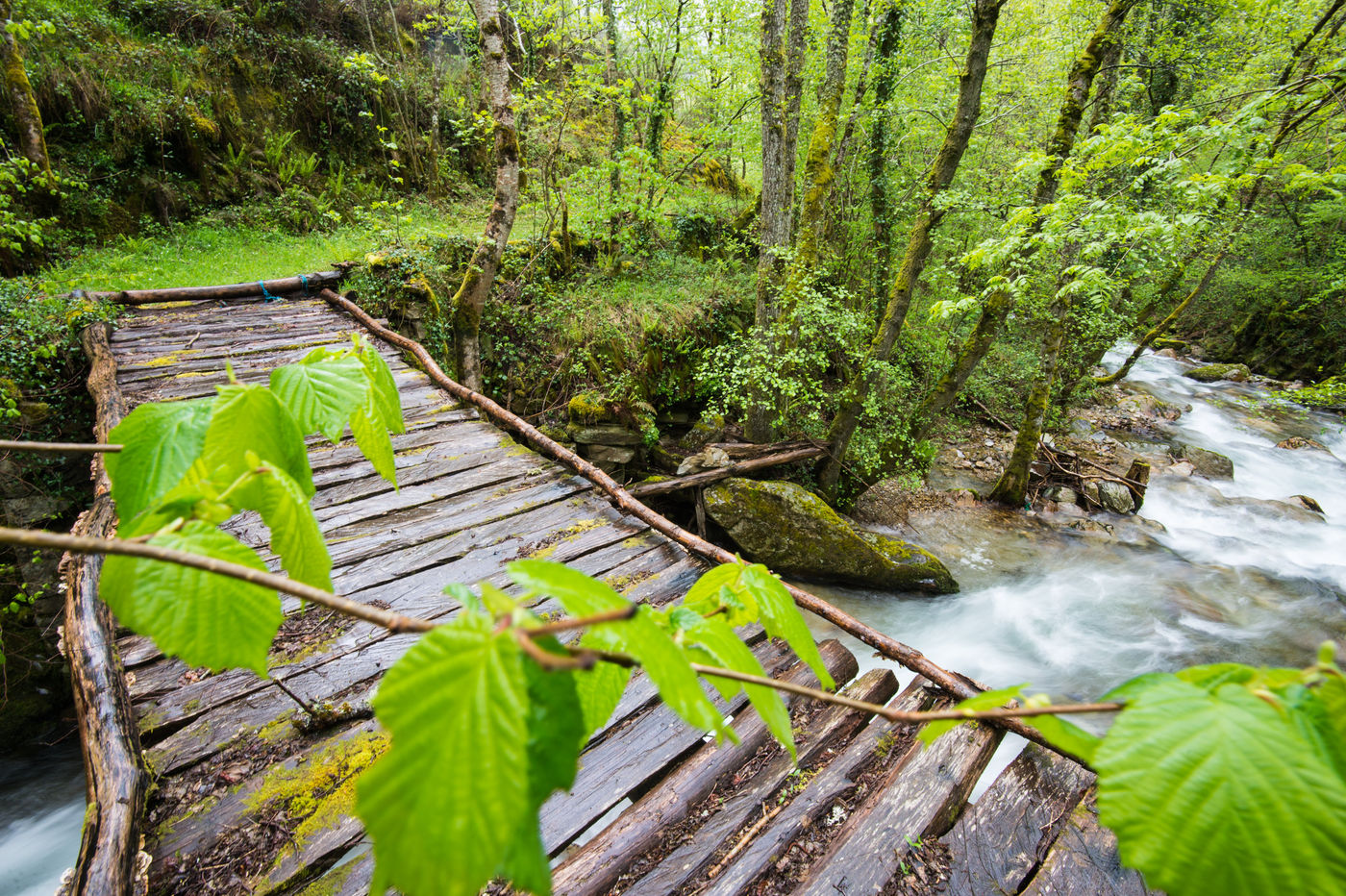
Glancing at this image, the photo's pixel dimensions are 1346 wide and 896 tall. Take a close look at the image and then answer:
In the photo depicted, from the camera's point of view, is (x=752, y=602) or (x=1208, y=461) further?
(x=1208, y=461)

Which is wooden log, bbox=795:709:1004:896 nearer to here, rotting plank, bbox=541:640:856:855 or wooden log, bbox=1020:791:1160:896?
wooden log, bbox=1020:791:1160:896

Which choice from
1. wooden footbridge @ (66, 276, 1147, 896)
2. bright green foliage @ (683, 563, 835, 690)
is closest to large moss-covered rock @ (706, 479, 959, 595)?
wooden footbridge @ (66, 276, 1147, 896)

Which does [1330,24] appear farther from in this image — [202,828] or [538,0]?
[202,828]

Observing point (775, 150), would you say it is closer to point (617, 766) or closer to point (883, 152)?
point (883, 152)

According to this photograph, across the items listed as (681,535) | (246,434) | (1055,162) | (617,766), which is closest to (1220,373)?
(1055,162)

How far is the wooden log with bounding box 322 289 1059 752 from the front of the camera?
7.70 ft

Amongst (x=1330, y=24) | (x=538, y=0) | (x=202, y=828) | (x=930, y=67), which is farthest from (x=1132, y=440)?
(x=202, y=828)

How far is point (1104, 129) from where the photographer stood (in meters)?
4.89

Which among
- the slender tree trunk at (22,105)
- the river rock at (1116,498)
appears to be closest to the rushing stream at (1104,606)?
the river rock at (1116,498)

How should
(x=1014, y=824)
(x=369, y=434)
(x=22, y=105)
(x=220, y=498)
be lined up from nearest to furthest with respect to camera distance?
(x=220, y=498), (x=369, y=434), (x=1014, y=824), (x=22, y=105)

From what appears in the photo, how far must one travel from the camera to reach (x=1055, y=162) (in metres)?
5.38

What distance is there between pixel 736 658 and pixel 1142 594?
331 inches

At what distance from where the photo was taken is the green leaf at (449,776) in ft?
1.29

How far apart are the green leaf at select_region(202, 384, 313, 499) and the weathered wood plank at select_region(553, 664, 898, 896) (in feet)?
5.41
